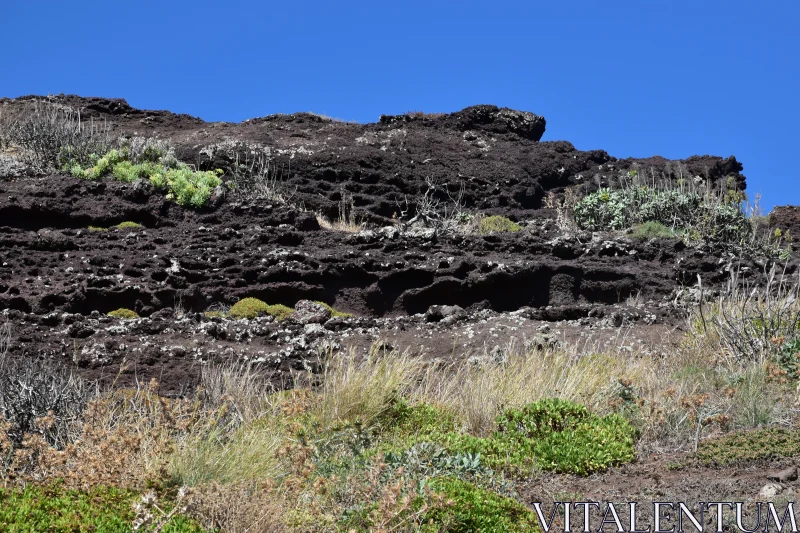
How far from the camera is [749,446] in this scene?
594 centimetres

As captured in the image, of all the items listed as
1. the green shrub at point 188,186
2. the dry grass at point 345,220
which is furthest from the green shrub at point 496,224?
the green shrub at point 188,186

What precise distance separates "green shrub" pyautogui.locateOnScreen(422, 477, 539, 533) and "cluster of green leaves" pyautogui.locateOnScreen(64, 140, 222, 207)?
38.1 feet

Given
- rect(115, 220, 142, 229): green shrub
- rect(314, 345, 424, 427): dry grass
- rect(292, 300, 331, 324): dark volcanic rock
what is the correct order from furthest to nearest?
rect(115, 220, 142, 229): green shrub → rect(292, 300, 331, 324): dark volcanic rock → rect(314, 345, 424, 427): dry grass

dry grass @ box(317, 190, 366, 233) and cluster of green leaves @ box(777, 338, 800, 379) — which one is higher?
dry grass @ box(317, 190, 366, 233)

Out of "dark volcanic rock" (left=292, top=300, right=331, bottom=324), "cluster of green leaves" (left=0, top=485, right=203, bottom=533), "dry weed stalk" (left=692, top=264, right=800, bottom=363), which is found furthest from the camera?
"dark volcanic rock" (left=292, top=300, right=331, bottom=324)

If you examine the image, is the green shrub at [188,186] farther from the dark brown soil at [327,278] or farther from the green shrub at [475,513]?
the green shrub at [475,513]

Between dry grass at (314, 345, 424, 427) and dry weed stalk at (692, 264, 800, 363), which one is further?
dry weed stalk at (692, 264, 800, 363)

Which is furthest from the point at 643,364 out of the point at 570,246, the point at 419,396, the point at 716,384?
the point at 570,246

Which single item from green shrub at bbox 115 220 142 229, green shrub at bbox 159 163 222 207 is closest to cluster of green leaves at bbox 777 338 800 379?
green shrub at bbox 115 220 142 229

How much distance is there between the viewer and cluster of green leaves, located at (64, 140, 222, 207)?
15.4 m

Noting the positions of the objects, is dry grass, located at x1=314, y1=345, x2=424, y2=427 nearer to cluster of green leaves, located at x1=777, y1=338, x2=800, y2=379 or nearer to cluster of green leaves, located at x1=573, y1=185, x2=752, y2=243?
cluster of green leaves, located at x1=777, y1=338, x2=800, y2=379

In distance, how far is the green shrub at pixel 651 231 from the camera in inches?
573

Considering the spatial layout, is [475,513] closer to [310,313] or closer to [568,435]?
[568,435]

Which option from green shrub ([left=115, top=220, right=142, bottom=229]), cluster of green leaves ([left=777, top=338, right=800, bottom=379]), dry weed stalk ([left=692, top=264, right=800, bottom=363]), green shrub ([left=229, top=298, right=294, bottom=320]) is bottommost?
green shrub ([left=229, top=298, right=294, bottom=320])
